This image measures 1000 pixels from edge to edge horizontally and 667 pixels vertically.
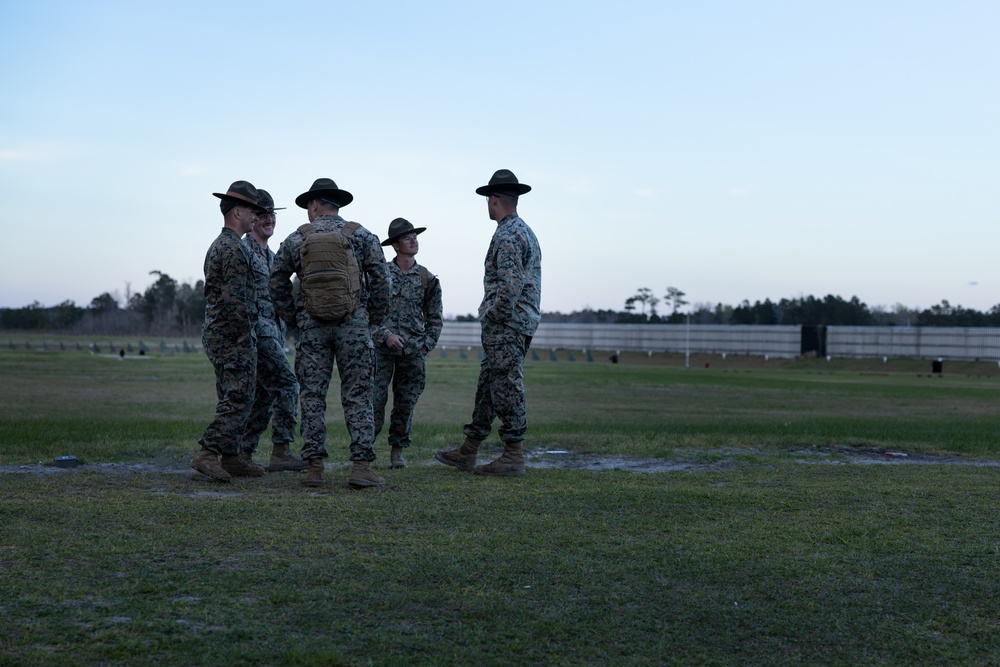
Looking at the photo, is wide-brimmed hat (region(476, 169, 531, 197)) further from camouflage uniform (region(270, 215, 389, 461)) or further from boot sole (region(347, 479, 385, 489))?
boot sole (region(347, 479, 385, 489))

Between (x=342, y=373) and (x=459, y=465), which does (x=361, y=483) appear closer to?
(x=342, y=373)

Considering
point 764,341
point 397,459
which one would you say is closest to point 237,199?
point 397,459

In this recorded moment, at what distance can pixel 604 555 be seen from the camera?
4949 mm

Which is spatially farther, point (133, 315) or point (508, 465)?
point (133, 315)

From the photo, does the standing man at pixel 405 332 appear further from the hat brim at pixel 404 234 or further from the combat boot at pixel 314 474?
the combat boot at pixel 314 474

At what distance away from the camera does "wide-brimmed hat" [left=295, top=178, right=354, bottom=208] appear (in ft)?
25.0

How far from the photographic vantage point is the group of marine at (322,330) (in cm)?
733

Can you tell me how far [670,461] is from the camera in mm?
9422

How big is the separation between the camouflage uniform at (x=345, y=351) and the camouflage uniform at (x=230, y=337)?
1.16 ft

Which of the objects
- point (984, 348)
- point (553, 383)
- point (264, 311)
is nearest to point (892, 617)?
point (264, 311)

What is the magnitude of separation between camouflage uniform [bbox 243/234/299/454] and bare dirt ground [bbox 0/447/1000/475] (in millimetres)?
672

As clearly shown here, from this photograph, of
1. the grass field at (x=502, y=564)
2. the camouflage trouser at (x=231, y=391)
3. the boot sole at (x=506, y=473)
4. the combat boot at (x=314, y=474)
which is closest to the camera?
the grass field at (x=502, y=564)

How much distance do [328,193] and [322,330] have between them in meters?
1.04

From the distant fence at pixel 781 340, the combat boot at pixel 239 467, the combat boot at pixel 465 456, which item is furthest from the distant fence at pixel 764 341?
the combat boot at pixel 239 467
